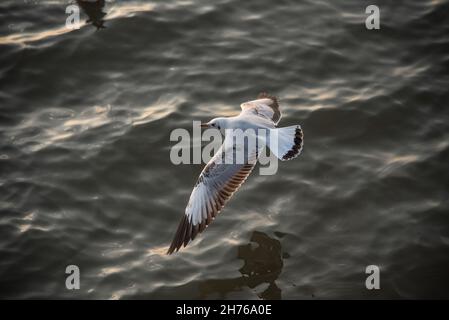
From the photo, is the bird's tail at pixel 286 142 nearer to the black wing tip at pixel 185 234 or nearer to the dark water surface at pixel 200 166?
the dark water surface at pixel 200 166

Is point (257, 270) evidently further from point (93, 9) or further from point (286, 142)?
point (93, 9)

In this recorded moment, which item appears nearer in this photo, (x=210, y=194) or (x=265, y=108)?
(x=210, y=194)

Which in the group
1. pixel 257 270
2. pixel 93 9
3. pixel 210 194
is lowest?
pixel 257 270

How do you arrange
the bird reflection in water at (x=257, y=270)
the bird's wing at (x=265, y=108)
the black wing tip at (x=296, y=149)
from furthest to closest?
the bird's wing at (x=265, y=108), the black wing tip at (x=296, y=149), the bird reflection in water at (x=257, y=270)

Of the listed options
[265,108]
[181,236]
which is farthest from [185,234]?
[265,108]

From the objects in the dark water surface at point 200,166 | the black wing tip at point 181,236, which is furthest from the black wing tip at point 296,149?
the black wing tip at point 181,236

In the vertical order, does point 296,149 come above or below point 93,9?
below

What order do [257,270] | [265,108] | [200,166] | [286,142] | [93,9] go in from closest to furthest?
1. [257,270]
2. [286,142]
3. [265,108]
4. [200,166]
5. [93,9]

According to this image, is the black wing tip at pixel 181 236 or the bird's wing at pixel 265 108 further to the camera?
the bird's wing at pixel 265 108
